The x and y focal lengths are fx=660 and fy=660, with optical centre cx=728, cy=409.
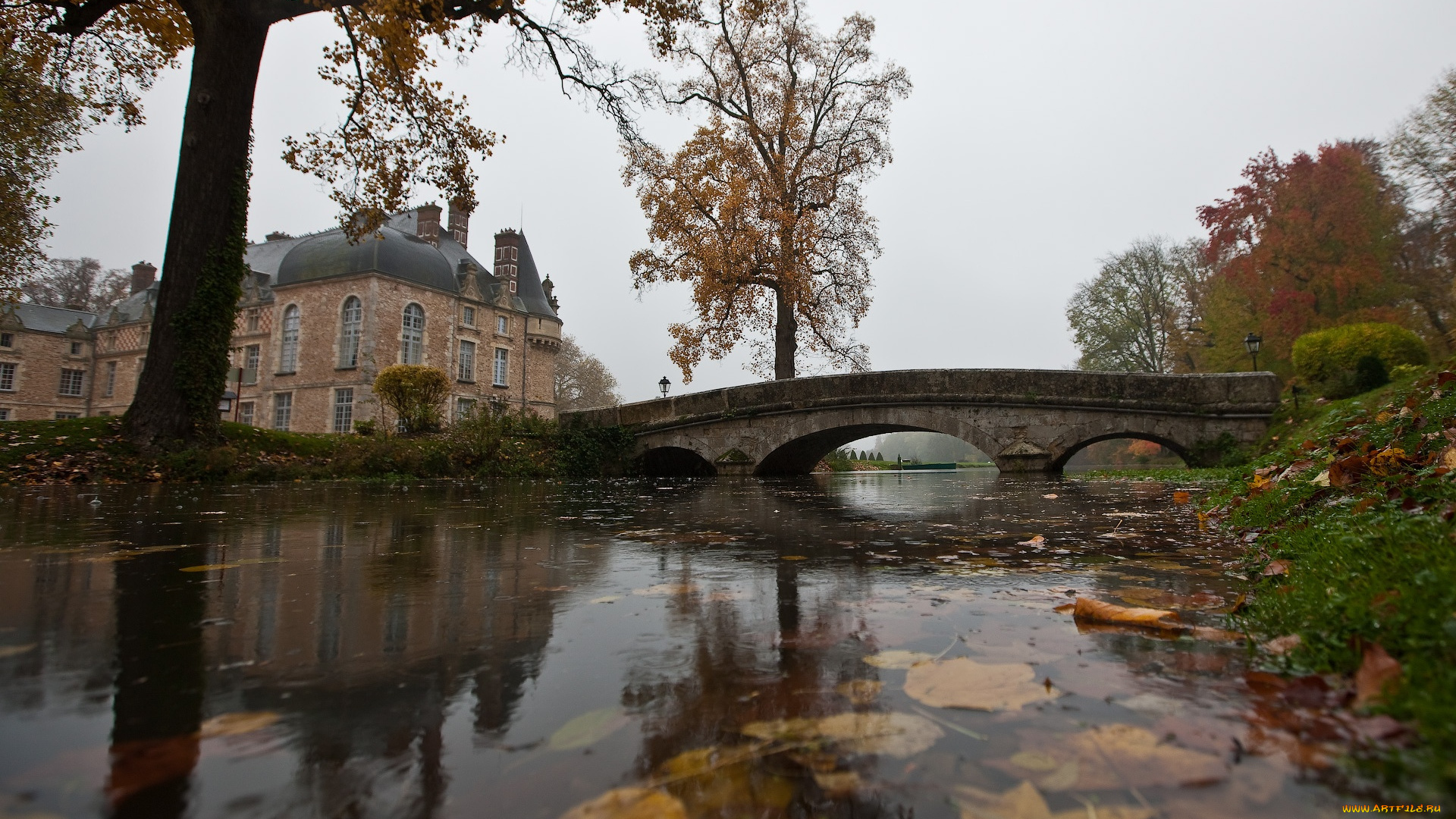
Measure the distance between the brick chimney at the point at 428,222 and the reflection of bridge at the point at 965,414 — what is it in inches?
1185

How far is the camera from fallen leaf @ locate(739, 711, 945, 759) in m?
0.95

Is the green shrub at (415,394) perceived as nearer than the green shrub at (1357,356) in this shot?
No

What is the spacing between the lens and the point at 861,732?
1.01 meters

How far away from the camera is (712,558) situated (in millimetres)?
2785

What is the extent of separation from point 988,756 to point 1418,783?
451 millimetres

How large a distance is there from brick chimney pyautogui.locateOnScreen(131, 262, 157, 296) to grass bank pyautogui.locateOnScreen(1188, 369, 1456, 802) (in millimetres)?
61513

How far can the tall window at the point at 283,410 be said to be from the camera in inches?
1393

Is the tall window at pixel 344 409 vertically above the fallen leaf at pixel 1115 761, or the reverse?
the tall window at pixel 344 409

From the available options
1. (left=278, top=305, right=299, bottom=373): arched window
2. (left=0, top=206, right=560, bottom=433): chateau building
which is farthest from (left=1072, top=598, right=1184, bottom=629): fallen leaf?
(left=278, top=305, right=299, bottom=373): arched window

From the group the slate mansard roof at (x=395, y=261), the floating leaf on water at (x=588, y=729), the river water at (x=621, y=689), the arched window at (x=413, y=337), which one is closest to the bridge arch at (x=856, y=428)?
the river water at (x=621, y=689)

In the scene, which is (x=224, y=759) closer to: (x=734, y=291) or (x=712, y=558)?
(x=712, y=558)

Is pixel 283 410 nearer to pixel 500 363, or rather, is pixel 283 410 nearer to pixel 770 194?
pixel 500 363

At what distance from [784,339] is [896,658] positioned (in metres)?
17.6

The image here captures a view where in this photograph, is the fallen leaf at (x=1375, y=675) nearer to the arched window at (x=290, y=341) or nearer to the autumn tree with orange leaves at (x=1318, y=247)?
the autumn tree with orange leaves at (x=1318, y=247)
